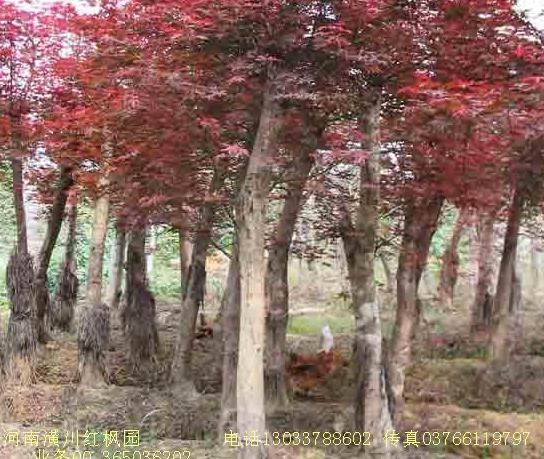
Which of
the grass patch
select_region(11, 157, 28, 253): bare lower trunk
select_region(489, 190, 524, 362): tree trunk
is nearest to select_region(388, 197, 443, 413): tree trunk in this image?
select_region(489, 190, 524, 362): tree trunk

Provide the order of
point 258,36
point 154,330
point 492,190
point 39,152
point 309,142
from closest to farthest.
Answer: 1. point 258,36
2. point 309,142
3. point 492,190
4. point 39,152
5. point 154,330

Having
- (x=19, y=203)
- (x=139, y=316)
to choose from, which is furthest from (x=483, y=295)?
(x=19, y=203)

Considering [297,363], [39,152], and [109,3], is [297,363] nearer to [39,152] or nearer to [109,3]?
[39,152]

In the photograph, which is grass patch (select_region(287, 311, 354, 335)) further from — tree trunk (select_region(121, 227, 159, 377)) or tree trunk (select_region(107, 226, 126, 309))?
tree trunk (select_region(121, 227, 159, 377))

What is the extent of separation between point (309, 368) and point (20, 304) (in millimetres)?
4659

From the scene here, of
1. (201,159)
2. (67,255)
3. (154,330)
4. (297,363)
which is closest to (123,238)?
(67,255)

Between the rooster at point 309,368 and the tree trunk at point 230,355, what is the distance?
2.99m

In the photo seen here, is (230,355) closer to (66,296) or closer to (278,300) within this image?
(278,300)

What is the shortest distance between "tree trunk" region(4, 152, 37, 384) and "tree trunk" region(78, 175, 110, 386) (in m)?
0.79

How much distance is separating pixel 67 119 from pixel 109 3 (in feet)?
5.26

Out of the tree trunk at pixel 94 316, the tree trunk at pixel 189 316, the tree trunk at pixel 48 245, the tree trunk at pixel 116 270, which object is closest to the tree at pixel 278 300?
the tree trunk at pixel 189 316

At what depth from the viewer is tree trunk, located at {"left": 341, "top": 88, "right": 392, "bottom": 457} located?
691 cm

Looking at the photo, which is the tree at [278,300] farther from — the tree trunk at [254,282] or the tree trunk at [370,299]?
the tree trunk at [254,282]

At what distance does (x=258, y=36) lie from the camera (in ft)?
20.1
